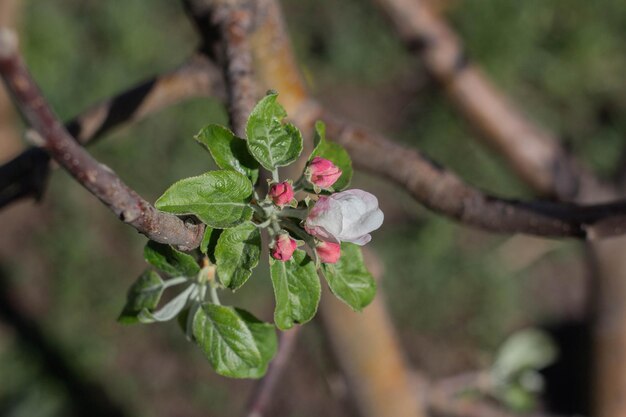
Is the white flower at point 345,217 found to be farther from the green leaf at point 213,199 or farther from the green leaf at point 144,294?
the green leaf at point 144,294

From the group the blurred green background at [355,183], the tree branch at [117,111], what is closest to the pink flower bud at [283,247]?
the tree branch at [117,111]

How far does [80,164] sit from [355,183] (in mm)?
2538

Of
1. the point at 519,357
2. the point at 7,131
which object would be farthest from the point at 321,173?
the point at 7,131

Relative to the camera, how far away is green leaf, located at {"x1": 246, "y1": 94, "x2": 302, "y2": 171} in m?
0.73

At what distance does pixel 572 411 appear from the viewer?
117 inches

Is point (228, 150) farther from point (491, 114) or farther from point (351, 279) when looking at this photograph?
point (491, 114)

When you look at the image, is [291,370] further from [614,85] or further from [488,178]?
[614,85]

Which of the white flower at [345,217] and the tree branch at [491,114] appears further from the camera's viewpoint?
the tree branch at [491,114]

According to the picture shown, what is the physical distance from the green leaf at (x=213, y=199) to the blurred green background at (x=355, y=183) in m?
2.15

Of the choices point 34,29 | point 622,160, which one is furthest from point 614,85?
point 34,29

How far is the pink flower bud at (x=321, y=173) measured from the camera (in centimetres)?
72

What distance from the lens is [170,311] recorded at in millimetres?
840

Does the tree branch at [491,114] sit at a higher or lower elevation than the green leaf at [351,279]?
lower

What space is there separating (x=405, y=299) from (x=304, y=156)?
1971 millimetres
